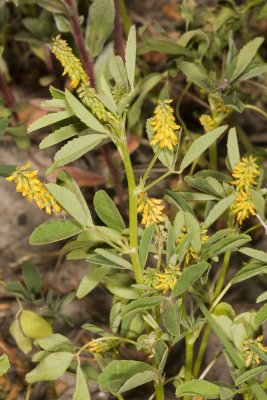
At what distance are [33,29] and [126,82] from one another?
26.8 inches

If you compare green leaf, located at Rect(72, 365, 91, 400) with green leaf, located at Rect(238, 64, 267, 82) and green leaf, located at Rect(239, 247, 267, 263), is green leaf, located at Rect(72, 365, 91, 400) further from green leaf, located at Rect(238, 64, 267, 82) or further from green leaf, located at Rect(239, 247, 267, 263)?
green leaf, located at Rect(238, 64, 267, 82)

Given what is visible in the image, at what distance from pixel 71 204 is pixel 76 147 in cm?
7

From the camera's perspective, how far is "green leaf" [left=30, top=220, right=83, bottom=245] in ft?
2.92

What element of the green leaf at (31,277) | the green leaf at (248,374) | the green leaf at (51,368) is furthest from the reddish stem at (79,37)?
the green leaf at (248,374)

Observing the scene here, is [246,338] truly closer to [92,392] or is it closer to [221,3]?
[92,392]

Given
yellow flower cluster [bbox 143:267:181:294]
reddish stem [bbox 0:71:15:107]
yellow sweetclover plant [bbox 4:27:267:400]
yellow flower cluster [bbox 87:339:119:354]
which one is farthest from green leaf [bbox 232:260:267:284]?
reddish stem [bbox 0:71:15:107]

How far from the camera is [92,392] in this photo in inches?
52.0

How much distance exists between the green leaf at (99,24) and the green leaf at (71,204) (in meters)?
0.56

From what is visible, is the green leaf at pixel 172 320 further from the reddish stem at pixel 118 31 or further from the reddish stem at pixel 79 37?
the reddish stem at pixel 118 31

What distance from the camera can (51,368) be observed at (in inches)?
38.2

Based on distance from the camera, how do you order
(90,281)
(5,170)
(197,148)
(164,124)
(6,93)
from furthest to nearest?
(6,93) → (5,170) → (90,281) → (197,148) → (164,124)

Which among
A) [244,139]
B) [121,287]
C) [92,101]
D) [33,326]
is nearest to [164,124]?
[92,101]

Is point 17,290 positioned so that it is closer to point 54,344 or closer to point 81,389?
point 54,344

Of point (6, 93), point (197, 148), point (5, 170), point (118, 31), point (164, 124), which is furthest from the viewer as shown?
point (6, 93)
